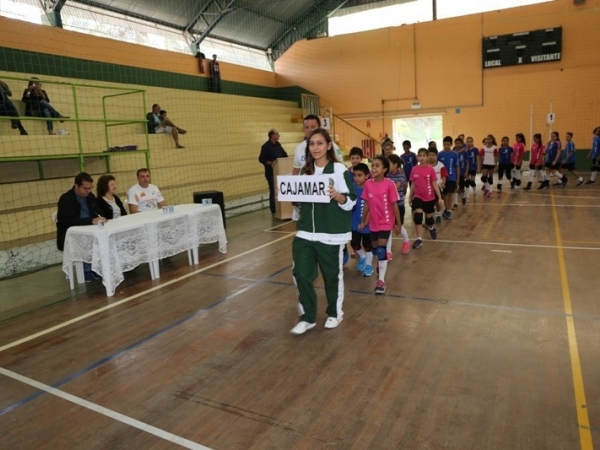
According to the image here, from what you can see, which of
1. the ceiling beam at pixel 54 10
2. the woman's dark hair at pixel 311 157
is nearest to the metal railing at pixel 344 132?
the ceiling beam at pixel 54 10

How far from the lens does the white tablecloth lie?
195 inches

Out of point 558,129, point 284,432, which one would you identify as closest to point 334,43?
point 558,129

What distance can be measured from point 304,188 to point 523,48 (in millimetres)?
15402

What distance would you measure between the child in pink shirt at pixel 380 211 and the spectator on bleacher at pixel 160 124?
778cm

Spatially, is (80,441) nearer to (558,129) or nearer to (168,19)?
(168,19)

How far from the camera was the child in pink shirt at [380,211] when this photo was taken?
4.70 m

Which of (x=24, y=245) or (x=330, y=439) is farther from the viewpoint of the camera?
(x=24, y=245)

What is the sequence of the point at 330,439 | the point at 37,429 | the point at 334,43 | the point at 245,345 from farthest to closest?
1. the point at 334,43
2. the point at 245,345
3. the point at 37,429
4. the point at 330,439

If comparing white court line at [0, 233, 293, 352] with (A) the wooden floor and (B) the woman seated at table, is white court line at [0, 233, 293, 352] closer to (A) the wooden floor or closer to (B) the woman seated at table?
(A) the wooden floor

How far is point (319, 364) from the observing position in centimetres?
325

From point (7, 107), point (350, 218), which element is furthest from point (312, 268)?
point (7, 107)

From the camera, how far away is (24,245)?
7.08 meters

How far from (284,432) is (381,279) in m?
2.44

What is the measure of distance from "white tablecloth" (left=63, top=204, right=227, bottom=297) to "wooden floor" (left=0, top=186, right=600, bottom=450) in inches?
12.9
